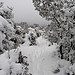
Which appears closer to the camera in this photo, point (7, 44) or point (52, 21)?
point (7, 44)

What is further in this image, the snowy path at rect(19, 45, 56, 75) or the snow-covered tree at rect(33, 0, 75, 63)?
the snowy path at rect(19, 45, 56, 75)

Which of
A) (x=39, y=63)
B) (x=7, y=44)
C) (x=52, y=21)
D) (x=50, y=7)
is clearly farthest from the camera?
(x=39, y=63)

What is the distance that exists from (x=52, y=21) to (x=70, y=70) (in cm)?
404

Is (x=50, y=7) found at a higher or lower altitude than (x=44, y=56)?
higher

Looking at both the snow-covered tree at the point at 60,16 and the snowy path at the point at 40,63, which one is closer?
the snow-covered tree at the point at 60,16

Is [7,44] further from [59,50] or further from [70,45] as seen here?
[59,50]

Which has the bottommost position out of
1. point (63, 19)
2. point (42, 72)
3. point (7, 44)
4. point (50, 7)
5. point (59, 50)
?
point (42, 72)

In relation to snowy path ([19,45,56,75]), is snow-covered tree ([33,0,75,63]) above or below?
above

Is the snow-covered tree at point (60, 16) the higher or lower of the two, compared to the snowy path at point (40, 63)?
higher

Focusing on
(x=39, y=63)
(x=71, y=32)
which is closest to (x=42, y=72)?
(x=39, y=63)

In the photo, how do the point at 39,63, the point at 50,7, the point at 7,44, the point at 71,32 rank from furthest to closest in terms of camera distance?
1. the point at 39,63
2. the point at 50,7
3. the point at 71,32
4. the point at 7,44

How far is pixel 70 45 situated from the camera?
1224cm

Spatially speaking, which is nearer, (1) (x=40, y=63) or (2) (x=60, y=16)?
(2) (x=60, y=16)

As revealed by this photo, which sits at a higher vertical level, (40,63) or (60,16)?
(60,16)
